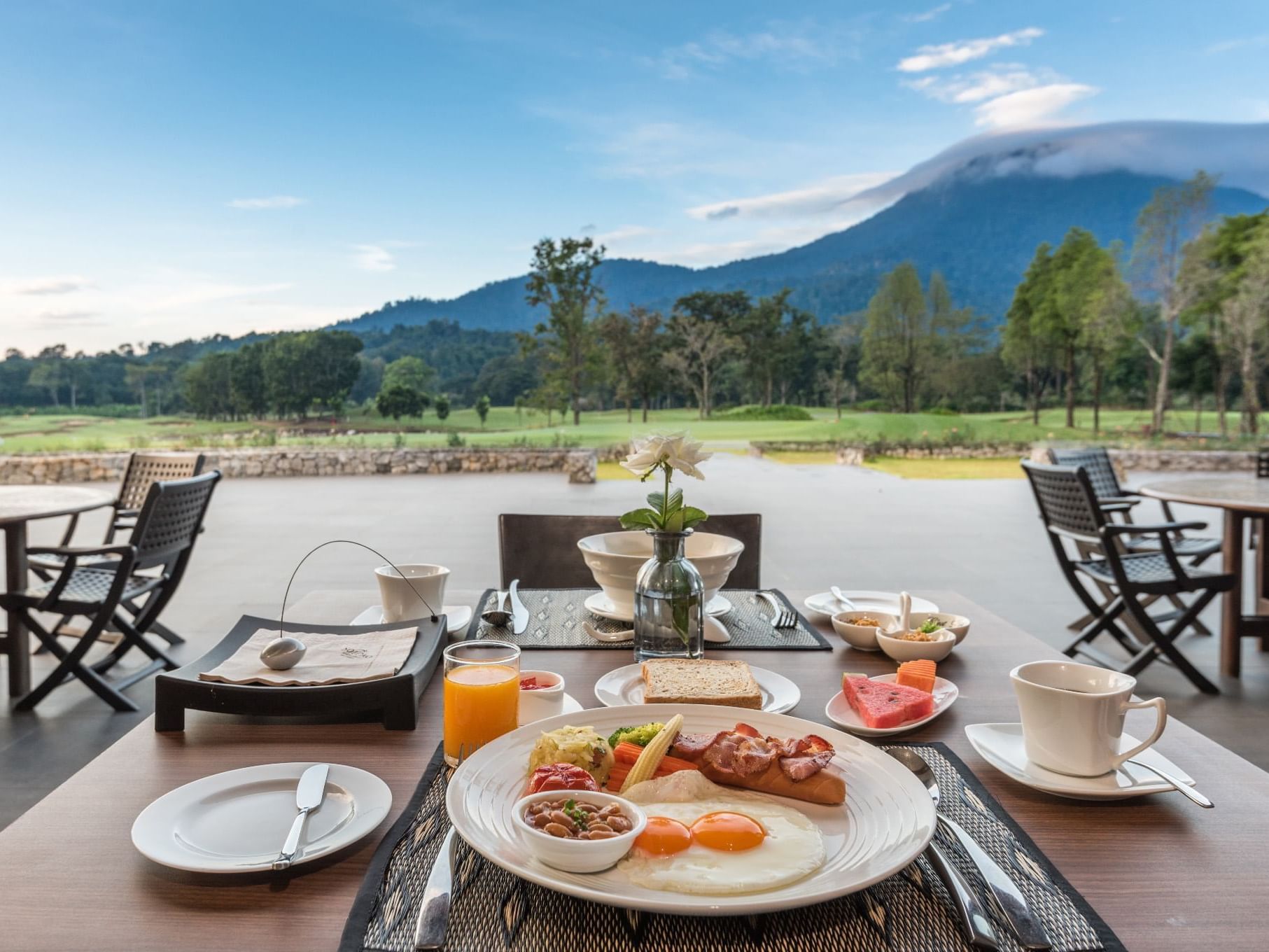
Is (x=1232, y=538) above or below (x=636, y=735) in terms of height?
below

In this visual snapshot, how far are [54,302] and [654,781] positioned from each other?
15432 millimetres

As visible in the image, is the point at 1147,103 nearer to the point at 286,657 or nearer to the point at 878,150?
the point at 878,150

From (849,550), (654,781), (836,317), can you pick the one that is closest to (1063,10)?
(836,317)

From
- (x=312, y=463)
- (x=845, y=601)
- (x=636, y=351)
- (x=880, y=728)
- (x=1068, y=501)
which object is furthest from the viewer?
(x=636, y=351)

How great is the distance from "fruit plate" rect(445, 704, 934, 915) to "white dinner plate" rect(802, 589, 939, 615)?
711mm

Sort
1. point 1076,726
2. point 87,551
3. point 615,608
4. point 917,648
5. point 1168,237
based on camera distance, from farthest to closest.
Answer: point 1168,237 < point 87,551 < point 615,608 < point 917,648 < point 1076,726

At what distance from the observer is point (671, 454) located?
104cm

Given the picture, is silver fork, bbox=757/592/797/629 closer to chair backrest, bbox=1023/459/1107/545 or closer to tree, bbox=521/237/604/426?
chair backrest, bbox=1023/459/1107/545

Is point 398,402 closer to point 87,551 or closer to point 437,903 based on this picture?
point 87,551

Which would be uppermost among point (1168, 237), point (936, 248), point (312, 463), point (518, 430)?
point (936, 248)

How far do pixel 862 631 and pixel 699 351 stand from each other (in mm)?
16349

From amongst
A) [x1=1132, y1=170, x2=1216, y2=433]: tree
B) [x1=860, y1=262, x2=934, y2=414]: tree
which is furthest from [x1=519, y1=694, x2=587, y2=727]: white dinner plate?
[x1=860, y1=262, x2=934, y2=414]: tree

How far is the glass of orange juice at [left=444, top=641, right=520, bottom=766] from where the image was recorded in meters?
0.79

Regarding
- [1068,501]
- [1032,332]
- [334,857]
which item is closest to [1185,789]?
[334,857]
